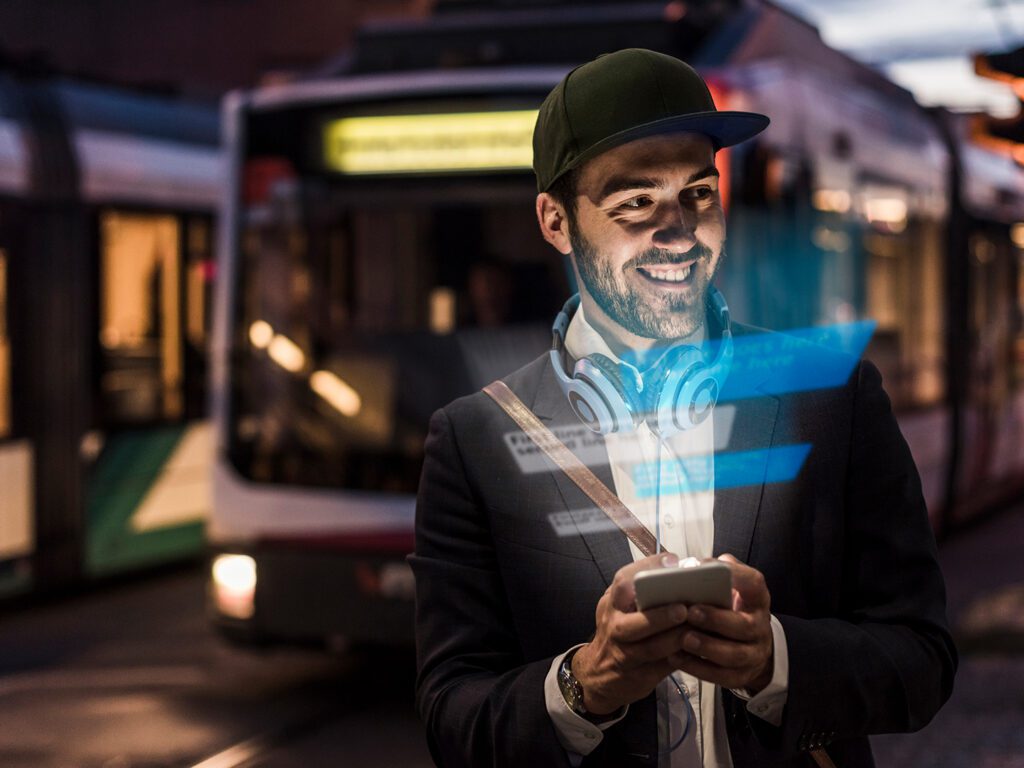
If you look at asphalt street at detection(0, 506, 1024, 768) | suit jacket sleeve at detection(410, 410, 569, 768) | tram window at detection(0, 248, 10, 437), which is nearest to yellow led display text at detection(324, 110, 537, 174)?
asphalt street at detection(0, 506, 1024, 768)

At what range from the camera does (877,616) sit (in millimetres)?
1914

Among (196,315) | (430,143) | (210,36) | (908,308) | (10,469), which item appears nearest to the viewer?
(430,143)

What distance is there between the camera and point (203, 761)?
246 inches

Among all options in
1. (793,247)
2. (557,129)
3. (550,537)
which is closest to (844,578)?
(550,537)

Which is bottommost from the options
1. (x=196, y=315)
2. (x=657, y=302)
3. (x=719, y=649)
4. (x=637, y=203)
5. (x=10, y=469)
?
(x=10, y=469)

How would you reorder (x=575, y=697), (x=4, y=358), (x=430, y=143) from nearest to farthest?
(x=575, y=697)
(x=430, y=143)
(x=4, y=358)

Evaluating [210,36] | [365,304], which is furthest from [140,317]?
[210,36]

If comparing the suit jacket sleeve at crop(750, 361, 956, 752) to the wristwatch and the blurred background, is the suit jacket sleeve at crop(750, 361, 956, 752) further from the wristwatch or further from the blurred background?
the blurred background

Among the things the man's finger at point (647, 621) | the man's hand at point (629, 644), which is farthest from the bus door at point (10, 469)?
the man's finger at point (647, 621)

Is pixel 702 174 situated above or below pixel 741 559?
above

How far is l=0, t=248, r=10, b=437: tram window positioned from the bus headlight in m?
2.94

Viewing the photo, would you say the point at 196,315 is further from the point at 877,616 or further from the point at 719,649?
the point at 719,649

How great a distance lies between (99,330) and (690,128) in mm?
8597

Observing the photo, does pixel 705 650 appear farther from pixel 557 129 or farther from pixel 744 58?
pixel 744 58
